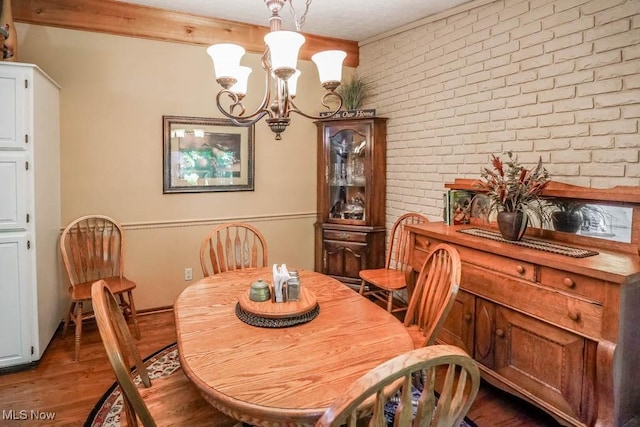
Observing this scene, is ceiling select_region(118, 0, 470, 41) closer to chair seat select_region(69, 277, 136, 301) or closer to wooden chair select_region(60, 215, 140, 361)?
wooden chair select_region(60, 215, 140, 361)

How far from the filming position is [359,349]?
1.44 meters

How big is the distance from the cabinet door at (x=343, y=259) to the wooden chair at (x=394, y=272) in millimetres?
278

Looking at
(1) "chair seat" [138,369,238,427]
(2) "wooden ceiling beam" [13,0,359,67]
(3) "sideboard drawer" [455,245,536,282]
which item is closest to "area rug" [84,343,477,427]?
(1) "chair seat" [138,369,238,427]

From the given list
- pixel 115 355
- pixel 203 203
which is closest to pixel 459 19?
pixel 203 203

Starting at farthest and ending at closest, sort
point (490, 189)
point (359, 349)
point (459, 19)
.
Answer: point (459, 19) → point (490, 189) → point (359, 349)

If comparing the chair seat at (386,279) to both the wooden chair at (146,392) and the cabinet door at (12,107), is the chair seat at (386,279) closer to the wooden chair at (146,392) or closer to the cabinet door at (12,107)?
the wooden chair at (146,392)

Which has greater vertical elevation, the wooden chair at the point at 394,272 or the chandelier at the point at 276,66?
the chandelier at the point at 276,66

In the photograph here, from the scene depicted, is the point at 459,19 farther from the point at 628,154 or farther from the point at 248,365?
the point at 248,365

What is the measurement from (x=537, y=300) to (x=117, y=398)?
234 cm

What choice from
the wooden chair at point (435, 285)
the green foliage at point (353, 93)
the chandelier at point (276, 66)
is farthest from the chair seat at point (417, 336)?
the green foliage at point (353, 93)

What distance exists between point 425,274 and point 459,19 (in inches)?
86.1

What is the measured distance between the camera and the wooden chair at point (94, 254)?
9.64 ft

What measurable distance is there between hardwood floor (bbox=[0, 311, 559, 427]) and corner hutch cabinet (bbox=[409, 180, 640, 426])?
0.16 m

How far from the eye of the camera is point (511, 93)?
8.80ft
